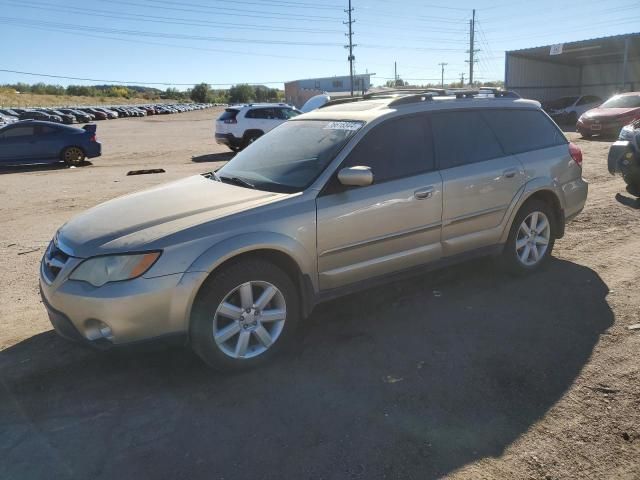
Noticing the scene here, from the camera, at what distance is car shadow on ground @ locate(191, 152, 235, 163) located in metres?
16.8

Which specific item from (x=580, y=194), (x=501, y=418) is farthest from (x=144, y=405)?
(x=580, y=194)

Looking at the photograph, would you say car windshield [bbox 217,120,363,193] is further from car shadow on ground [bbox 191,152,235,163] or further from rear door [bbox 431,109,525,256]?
car shadow on ground [bbox 191,152,235,163]

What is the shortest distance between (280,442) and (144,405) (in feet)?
3.01

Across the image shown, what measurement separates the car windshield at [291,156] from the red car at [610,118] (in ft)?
54.0

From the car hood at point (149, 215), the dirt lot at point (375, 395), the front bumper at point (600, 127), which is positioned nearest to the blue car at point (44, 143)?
the dirt lot at point (375, 395)

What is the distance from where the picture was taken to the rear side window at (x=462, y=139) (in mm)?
4449

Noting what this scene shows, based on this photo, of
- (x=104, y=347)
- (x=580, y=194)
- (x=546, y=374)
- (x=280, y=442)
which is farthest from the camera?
(x=580, y=194)

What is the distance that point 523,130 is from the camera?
5082 mm

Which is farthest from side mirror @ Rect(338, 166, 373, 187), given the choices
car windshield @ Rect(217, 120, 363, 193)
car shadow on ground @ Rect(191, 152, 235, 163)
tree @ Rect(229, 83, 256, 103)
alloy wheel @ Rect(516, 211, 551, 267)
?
tree @ Rect(229, 83, 256, 103)

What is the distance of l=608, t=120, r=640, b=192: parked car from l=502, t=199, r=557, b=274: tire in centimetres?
384

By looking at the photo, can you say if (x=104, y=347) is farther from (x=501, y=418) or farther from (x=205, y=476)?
(x=501, y=418)

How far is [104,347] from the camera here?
3135mm

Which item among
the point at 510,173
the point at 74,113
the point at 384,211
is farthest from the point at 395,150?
the point at 74,113

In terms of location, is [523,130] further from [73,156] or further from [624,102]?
[624,102]
